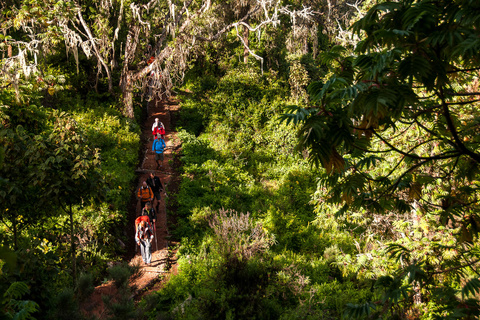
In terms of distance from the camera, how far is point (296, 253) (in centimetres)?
1129

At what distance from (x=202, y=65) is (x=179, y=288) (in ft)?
65.2

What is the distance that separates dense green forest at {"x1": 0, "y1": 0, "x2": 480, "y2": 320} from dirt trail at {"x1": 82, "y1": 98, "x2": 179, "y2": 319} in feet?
1.37

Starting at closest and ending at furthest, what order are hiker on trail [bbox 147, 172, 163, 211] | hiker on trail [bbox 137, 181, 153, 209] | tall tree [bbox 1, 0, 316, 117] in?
hiker on trail [bbox 137, 181, 153, 209], hiker on trail [bbox 147, 172, 163, 211], tall tree [bbox 1, 0, 316, 117]

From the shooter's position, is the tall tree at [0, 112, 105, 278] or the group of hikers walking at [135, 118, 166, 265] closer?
the tall tree at [0, 112, 105, 278]

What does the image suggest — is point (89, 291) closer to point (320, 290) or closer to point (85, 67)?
point (320, 290)

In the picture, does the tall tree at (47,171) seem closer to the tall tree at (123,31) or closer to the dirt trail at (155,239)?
the dirt trail at (155,239)

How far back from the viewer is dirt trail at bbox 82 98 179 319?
8109 mm

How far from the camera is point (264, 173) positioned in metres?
16.2

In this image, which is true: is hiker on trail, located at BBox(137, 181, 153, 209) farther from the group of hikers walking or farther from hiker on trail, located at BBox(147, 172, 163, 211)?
hiker on trail, located at BBox(147, 172, 163, 211)

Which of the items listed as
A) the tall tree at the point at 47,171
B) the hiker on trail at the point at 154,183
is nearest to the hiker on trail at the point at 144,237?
the hiker on trail at the point at 154,183

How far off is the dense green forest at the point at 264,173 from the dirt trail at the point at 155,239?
0.42 meters

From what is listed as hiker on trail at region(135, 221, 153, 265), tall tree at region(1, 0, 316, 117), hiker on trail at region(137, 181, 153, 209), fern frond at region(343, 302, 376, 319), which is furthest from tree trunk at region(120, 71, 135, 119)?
fern frond at region(343, 302, 376, 319)

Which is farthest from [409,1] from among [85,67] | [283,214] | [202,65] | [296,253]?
[202,65]

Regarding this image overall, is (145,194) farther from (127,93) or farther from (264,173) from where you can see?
(127,93)
